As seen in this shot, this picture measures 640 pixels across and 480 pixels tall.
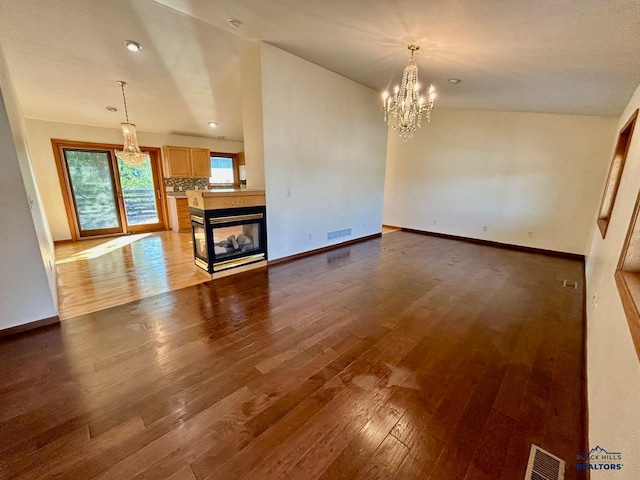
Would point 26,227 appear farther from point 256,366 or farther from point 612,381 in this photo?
point 612,381

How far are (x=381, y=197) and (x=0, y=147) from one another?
18.4 ft

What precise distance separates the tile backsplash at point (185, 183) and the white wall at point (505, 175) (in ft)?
16.7

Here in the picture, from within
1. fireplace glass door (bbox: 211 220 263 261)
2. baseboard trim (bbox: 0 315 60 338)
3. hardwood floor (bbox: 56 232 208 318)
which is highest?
fireplace glass door (bbox: 211 220 263 261)

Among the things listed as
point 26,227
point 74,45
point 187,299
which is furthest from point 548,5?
point 74,45

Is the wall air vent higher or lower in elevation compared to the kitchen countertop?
lower

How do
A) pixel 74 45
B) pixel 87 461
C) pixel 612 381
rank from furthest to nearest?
pixel 74 45, pixel 87 461, pixel 612 381

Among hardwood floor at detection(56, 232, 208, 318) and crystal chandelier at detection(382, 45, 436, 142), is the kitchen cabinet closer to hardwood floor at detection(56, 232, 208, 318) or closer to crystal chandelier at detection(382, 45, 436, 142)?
hardwood floor at detection(56, 232, 208, 318)

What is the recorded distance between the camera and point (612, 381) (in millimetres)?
1161

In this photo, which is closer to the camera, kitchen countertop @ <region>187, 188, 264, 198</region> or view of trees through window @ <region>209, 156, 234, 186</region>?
kitchen countertop @ <region>187, 188, 264, 198</region>

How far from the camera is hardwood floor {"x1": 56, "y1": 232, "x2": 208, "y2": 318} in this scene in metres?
2.95

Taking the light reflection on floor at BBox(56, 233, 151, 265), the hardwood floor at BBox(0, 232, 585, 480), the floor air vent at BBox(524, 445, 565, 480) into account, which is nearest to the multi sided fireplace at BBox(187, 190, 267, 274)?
the hardwood floor at BBox(0, 232, 585, 480)

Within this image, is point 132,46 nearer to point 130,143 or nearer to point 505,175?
point 130,143

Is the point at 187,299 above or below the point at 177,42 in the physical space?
below

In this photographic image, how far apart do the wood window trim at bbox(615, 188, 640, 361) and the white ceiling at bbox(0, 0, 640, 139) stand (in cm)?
144
